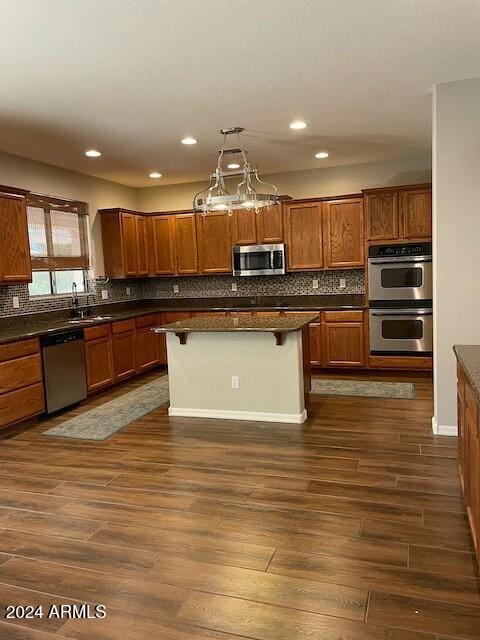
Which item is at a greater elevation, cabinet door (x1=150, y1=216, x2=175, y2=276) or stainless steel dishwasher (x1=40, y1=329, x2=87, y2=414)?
cabinet door (x1=150, y1=216, x2=175, y2=276)

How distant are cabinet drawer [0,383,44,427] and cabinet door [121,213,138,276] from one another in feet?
Answer: 8.22

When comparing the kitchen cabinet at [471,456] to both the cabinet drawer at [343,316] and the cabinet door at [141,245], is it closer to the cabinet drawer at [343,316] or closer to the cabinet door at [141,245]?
the cabinet drawer at [343,316]

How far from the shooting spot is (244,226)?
6.73 metres

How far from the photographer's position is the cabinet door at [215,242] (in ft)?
Result: 22.4

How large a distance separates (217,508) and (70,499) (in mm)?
947

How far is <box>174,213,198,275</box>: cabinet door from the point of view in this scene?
23.0 ft

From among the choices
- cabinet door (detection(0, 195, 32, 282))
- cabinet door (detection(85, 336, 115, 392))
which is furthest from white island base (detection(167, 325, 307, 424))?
cabinet door (detection(0, 195, 32, 282))

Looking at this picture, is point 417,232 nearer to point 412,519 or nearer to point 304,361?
point 304,361

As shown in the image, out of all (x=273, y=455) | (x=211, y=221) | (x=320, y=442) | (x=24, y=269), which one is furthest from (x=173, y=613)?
(x=211, y=221)

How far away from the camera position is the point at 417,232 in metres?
5.80

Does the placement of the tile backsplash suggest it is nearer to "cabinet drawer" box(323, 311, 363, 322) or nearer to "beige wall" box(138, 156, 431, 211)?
"cabinet drawer" box(323, 311, 363, 322)

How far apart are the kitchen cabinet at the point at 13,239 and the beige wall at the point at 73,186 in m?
0.54

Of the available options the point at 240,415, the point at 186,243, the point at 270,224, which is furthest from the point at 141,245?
the point at 240,415

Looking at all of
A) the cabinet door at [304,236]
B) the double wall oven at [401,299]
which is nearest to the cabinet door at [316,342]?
the double wall oven at [401,299]
